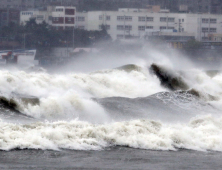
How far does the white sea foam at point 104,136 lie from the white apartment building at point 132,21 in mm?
66843

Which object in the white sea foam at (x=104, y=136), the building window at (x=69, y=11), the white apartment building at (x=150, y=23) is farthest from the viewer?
the building window at (x=69, y=11)

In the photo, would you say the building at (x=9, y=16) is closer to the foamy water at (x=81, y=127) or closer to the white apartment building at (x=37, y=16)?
the white apartment building at (x=37, y=16)

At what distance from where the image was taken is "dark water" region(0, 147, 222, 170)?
1198cm

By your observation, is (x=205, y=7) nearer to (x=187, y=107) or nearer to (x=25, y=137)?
(x=187, y=107)

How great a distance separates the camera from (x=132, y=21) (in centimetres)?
8588

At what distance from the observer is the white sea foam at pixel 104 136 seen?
13.5m

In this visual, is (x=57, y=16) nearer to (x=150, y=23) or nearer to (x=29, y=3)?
(x=150, y=23)

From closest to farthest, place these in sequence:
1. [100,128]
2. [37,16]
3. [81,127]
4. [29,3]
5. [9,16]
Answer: [100,128] < [81,127] < [37,16] < [9,16] < [29,3]

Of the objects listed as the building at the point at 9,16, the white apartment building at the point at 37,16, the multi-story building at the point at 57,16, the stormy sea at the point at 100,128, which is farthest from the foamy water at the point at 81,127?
the building at the point at 9,16

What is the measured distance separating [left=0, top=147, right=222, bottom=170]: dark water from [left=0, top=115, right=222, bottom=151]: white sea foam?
15.9 inches

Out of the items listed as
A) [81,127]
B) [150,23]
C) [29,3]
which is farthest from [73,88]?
[29,3]

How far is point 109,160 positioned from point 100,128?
2.32m

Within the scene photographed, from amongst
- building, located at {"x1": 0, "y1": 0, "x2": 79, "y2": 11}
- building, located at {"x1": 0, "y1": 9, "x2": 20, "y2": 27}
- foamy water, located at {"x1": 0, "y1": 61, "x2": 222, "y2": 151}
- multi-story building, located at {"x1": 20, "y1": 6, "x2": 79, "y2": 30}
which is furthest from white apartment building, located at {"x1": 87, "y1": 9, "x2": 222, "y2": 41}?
foamy water, located at {"x1": 0, "y1": 61, "x2": 222, "y2": 151}

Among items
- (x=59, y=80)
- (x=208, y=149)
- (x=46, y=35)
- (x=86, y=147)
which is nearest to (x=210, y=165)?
(x=208, y=149)
